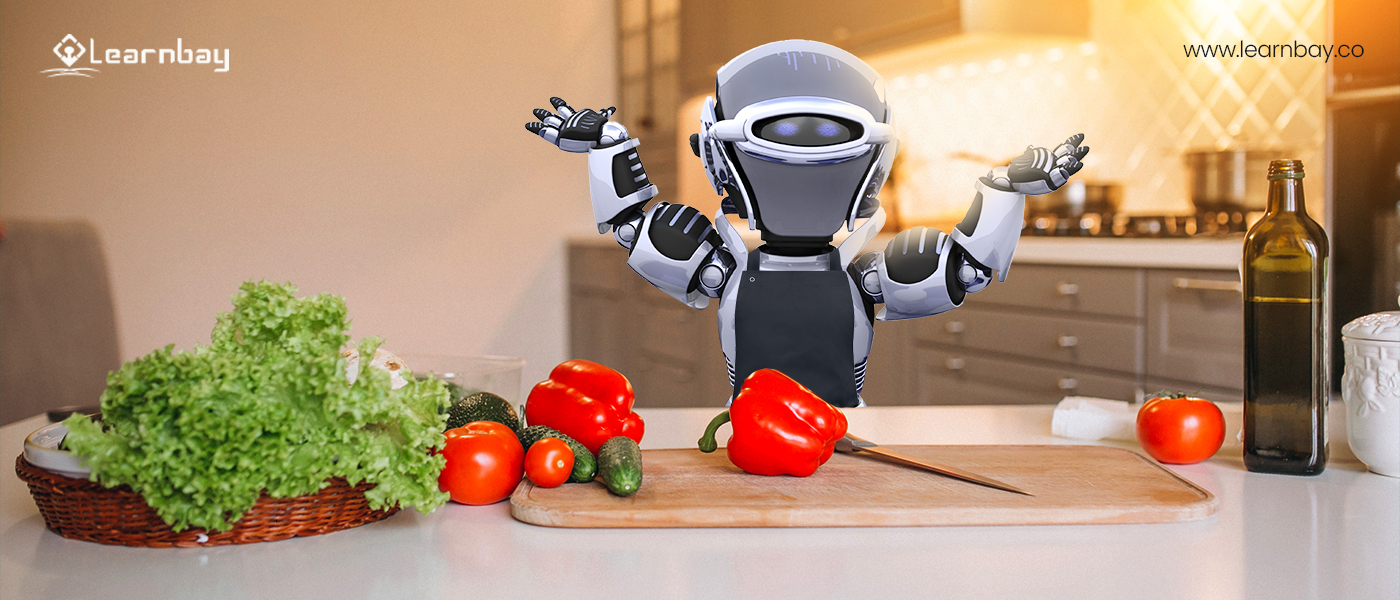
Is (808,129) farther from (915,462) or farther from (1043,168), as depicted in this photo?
(915,462)

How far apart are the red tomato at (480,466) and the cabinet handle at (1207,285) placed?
64.1 inches

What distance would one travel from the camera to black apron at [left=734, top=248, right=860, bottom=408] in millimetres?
842

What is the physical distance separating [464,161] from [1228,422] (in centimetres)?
363

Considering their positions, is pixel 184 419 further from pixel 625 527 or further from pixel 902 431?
pixel 902 431

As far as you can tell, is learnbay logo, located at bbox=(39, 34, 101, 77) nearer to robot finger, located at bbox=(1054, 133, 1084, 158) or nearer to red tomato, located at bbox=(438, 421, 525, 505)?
red tomato, located at bbox=(438, 421, 525, 505)

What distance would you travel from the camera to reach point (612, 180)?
0.82 m

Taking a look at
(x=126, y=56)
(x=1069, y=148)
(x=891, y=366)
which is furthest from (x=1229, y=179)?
(x=126, y=56)

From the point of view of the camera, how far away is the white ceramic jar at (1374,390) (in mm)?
769

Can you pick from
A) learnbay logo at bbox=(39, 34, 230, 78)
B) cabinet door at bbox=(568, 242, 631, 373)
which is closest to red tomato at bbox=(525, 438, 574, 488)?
cabinet door at bbox=(568, 242, 631, 373)

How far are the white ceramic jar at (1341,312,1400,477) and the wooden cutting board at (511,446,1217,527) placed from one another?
18 cm

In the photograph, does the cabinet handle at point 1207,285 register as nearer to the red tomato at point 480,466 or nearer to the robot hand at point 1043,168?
the robot hand at point 1043,168

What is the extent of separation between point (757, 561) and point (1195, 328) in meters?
1.67

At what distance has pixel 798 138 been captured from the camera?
781mm

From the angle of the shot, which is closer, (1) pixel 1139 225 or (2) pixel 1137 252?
(2) pixel 1137 252
